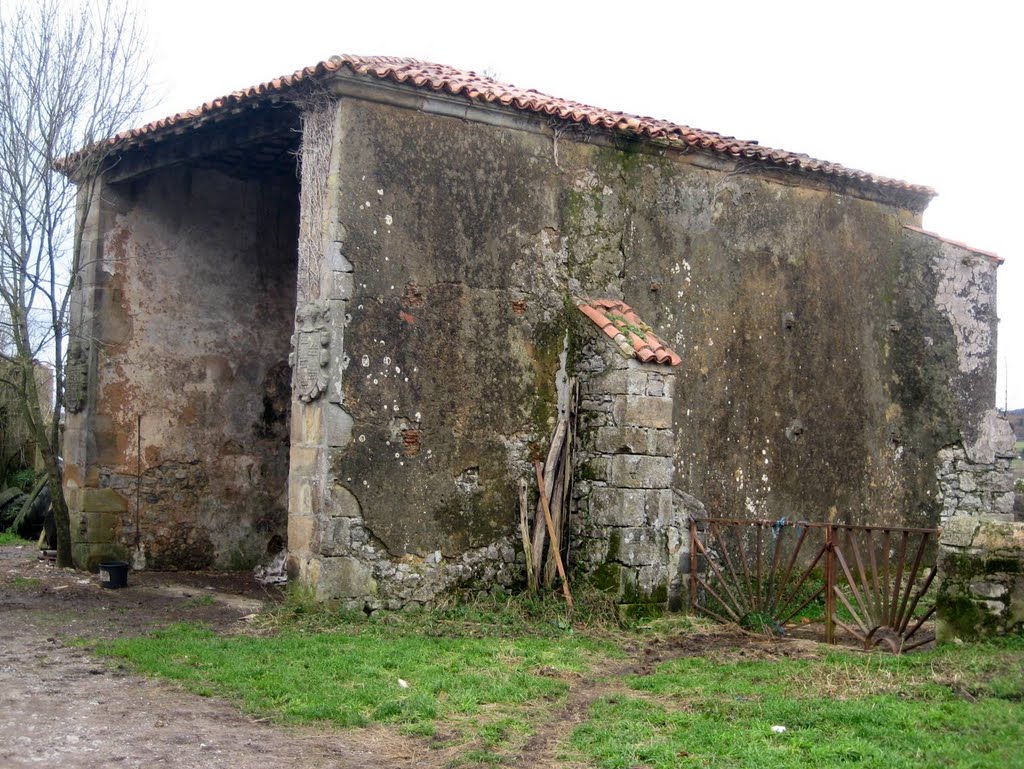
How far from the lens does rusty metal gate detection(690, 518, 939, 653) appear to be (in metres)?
9.30

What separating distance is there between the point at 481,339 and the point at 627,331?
149 cm

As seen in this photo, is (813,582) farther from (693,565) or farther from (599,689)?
(599,689)

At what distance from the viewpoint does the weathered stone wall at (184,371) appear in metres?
13.1

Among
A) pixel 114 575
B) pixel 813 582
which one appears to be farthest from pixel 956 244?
pixel 114 575

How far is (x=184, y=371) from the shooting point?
535 inches

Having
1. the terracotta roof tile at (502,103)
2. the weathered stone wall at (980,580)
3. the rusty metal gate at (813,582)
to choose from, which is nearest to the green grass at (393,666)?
the rusty metal gate at (813,582)

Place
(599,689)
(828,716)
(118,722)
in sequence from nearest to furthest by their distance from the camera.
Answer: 1. (828,716)
2. (118,722)
3. (599,689)

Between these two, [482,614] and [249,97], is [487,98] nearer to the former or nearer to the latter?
[249,97]

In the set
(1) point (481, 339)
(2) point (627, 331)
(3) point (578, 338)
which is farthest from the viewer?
(3) point (578, 338)

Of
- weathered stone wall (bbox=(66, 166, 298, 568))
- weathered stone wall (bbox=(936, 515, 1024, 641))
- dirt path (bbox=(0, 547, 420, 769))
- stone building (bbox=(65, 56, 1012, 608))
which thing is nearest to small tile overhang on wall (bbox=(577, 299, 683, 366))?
stone building (bbox=(65, 56, 1012, 608))

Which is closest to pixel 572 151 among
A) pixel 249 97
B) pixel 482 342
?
pixel 482 342

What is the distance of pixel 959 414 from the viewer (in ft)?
47.0

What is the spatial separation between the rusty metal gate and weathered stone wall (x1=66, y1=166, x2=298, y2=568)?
5708mm

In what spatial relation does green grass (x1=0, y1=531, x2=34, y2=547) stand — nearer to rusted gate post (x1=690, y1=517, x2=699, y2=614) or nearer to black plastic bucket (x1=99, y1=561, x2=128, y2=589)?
black plastic bucket (x1=99, y1=561, x2=128, y2=589)
